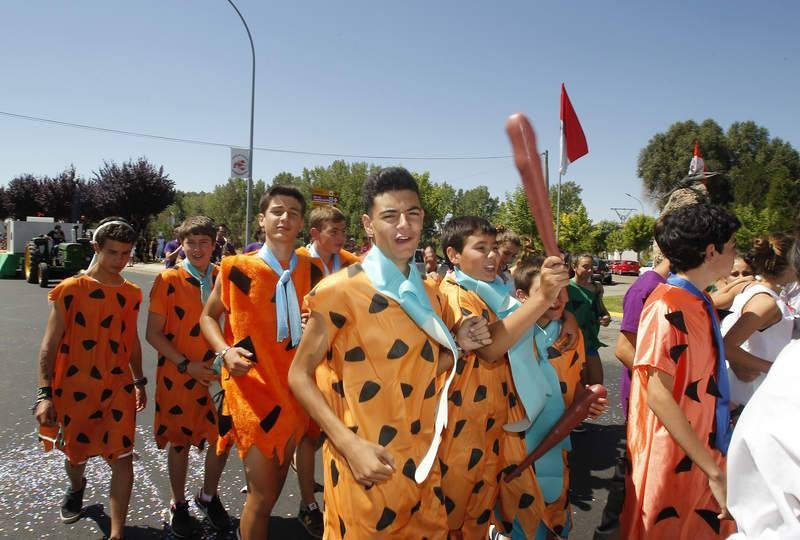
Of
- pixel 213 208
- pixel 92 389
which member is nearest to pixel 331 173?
pixel 213 208

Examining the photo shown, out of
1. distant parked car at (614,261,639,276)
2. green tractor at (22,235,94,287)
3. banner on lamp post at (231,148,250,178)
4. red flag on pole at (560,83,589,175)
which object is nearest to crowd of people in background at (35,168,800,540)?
red flag on pole at (560,83,589,175)

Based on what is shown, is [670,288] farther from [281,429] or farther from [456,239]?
[281,429]

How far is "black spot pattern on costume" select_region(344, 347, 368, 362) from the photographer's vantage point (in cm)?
174

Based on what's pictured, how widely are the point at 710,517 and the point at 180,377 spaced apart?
2895 mm

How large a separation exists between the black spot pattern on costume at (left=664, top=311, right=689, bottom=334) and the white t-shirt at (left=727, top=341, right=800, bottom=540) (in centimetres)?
102

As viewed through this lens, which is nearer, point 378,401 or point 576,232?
point 378,401

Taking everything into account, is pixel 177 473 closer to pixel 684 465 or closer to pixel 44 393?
pixel 44 393

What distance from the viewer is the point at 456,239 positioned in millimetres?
2791

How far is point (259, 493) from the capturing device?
249 cm

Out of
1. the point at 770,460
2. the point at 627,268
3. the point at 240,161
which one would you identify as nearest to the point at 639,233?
the point at 627,268

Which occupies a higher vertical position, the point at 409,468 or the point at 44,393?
the point at 409,468

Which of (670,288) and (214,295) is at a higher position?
(670,288)

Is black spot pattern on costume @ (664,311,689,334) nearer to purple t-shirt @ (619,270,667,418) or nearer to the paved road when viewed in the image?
purple t-shirt @ (619,270,667,418)

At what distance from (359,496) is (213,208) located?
203 ft
